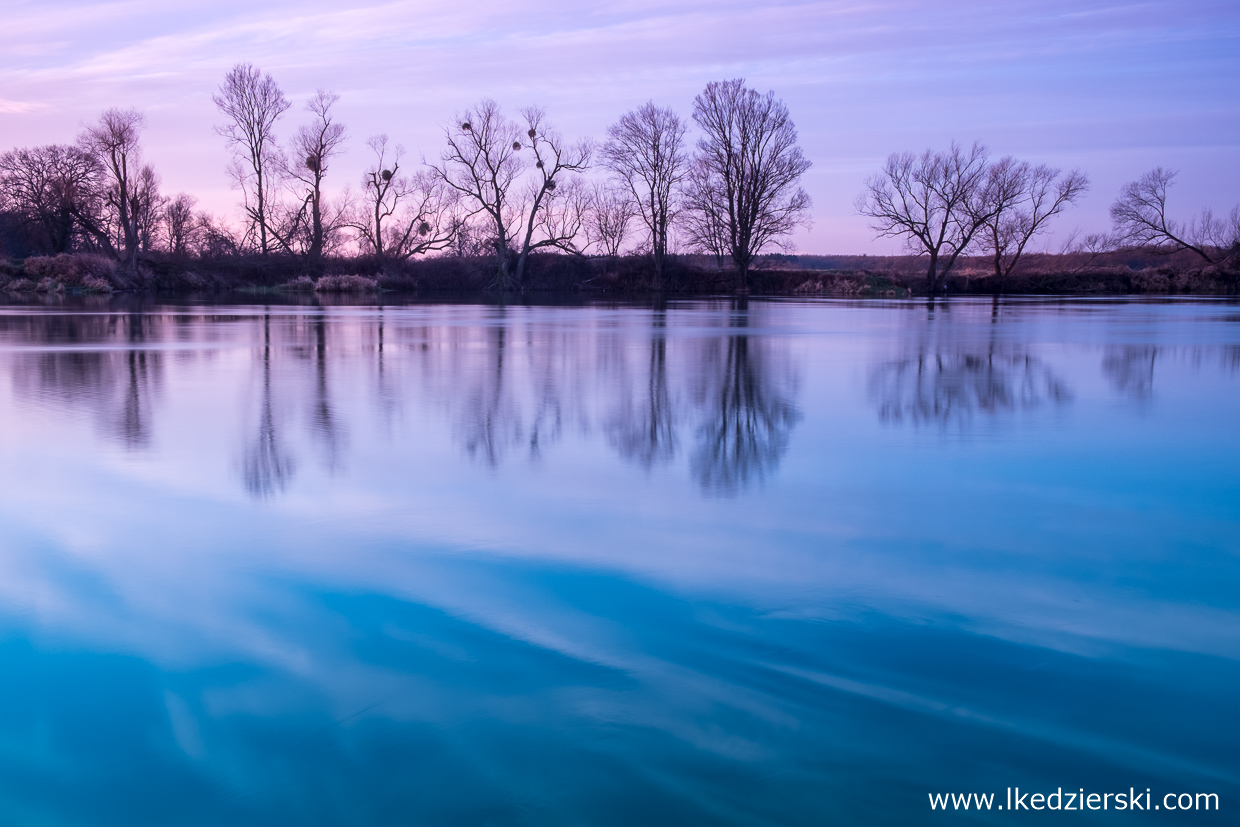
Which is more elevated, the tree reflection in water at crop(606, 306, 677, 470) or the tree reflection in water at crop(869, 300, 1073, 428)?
the tree reflection in water at crop(869, 300, 1073, 428)

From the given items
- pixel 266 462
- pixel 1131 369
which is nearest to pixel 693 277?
pixel 1131 369

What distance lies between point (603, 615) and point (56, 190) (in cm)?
5365

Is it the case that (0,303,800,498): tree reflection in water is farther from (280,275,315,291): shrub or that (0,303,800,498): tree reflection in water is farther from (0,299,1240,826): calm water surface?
(280,275,315,291): shrub

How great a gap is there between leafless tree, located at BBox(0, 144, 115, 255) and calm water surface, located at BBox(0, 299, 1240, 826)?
4830 cm

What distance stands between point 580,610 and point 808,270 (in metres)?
49.4

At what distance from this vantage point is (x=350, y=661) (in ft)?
8.53

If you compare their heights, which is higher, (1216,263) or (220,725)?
(1216,263)

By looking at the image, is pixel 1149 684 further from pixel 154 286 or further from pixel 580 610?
pixel 154 286

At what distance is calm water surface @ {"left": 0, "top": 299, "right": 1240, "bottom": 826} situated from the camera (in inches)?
82.6

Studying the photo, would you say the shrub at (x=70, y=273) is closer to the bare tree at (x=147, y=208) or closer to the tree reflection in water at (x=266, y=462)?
the bare tree at (x=147, y=208)

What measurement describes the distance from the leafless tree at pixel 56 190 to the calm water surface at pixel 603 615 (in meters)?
48.3

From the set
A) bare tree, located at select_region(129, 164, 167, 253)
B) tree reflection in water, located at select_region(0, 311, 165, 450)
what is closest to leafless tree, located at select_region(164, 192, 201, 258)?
bare tree, located at select_region(129, 164, 167, 253)

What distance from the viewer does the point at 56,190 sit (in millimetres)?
46750

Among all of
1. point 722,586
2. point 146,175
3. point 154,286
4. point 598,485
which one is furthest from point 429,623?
point 146,175
